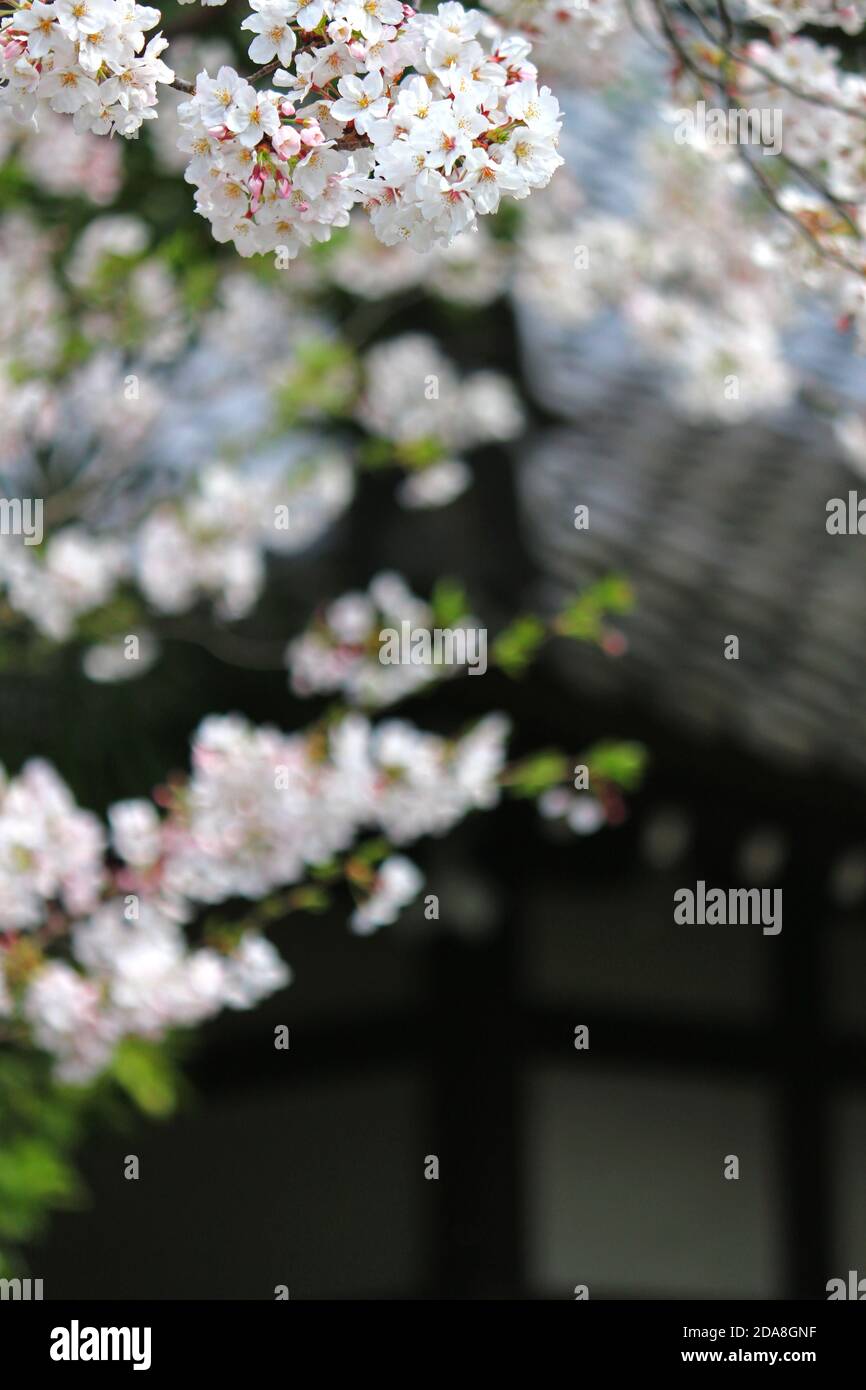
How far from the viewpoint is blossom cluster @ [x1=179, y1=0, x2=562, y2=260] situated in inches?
39.5

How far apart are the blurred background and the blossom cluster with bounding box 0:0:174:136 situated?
210 cm

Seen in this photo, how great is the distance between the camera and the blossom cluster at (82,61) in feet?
3.28

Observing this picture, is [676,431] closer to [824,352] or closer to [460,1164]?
[824,352]

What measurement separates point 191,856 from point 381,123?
1.29 meters

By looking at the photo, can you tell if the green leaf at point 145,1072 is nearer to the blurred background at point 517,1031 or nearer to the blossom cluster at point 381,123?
the blurred background at point 517,1031

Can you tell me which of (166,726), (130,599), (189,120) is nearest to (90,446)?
(130,599)

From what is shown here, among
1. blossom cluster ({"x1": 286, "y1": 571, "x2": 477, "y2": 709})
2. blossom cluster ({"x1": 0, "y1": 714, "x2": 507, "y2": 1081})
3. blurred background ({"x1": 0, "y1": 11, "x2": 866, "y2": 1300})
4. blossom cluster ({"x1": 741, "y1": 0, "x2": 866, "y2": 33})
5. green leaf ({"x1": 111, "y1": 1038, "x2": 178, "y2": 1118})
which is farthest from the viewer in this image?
blurred background ({"x1": 0, "y1": 11, "x2": 866, "y2": 1300})

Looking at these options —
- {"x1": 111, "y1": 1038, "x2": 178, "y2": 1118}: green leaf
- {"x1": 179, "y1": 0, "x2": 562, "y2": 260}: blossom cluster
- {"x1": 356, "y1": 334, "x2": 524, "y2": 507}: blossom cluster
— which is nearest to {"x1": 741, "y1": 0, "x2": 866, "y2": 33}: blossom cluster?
{"x1": 179, "y1": 0, "x2": 562, "y2": 260}: blossom cluster

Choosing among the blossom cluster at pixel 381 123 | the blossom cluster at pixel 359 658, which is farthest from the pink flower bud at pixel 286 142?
the blossom cluster at pixel 359 658

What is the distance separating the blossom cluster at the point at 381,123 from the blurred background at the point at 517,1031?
2.11 metres

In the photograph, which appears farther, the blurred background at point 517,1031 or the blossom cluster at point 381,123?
the blurred background at point 517,1031

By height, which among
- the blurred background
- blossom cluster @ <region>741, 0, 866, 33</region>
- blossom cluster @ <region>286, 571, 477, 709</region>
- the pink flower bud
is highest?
blossom cluster @ <region>741, 0, 866, 33</region>

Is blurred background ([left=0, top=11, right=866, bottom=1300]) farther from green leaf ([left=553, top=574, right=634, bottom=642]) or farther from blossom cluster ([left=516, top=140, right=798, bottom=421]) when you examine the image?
green leaf ([left=553, top=574, right=634, bottom=642])
